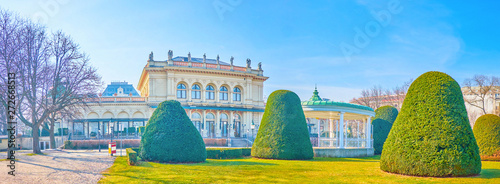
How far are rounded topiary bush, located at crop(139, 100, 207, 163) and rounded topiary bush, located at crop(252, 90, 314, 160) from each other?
4.95 metres

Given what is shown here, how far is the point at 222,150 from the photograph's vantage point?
84.6ft

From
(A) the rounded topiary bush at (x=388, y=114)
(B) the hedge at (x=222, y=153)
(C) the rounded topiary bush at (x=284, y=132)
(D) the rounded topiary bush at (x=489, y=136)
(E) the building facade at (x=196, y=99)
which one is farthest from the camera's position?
(E) the building facade at (x=196, y=99)

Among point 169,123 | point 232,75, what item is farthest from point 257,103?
point 169,123

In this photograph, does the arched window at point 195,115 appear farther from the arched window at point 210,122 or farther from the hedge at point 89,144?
the hedge at point 89,144

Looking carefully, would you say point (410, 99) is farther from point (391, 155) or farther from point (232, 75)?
point (232, 75)

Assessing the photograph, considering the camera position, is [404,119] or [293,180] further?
[404,119]

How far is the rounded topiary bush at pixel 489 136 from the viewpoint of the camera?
24453 millimetres

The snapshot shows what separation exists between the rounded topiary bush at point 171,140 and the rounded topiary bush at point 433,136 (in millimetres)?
9299

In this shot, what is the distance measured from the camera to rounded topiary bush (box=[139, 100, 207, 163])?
20047 millimetres

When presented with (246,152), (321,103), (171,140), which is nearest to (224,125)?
(246,152)

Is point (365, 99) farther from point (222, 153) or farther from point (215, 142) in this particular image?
point (222, 153)

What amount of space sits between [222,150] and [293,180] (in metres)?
11.7

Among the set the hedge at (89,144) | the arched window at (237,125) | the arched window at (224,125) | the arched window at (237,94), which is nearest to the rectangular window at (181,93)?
the arched window at (224,125)

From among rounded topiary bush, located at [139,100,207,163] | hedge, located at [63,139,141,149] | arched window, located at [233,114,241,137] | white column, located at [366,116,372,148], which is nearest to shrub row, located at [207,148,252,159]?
rounded topiary bush, located at [139,100,207,163]
